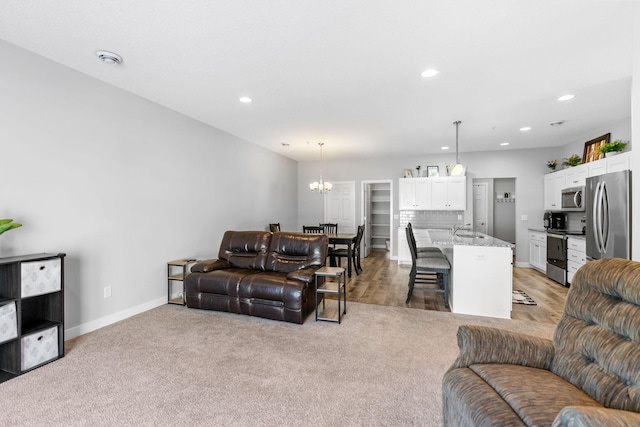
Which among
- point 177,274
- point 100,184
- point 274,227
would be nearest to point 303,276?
point 177,274

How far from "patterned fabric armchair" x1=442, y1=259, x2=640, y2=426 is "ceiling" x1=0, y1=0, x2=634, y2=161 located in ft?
6.30

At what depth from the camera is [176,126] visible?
4.20 m

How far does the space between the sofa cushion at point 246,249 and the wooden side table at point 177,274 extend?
1.65 feet

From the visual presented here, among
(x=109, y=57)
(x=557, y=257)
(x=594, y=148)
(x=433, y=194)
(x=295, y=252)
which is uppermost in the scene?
(x=109, y=57)

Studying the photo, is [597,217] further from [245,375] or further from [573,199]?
[245,375]

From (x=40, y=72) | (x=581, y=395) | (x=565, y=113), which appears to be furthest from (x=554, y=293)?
(x=40, y=72)

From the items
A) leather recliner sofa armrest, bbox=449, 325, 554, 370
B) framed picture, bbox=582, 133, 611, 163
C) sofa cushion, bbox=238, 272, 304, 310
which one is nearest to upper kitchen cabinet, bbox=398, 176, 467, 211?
framed picture, bbox=582, 133, 611, 163

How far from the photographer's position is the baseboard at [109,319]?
2963 millimetres

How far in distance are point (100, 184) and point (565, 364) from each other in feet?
13.6

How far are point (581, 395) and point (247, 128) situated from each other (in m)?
5.00

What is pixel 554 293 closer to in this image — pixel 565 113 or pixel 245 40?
pixel 565 113

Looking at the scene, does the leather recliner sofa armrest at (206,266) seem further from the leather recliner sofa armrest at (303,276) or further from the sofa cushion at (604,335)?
the sofa cushion at (604,335)

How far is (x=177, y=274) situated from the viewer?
4.18 metres

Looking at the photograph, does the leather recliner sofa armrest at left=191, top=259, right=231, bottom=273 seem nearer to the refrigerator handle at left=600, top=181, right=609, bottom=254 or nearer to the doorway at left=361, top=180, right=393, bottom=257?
the refrigerator handle at left=600, top=181, right=609, bottom=254
